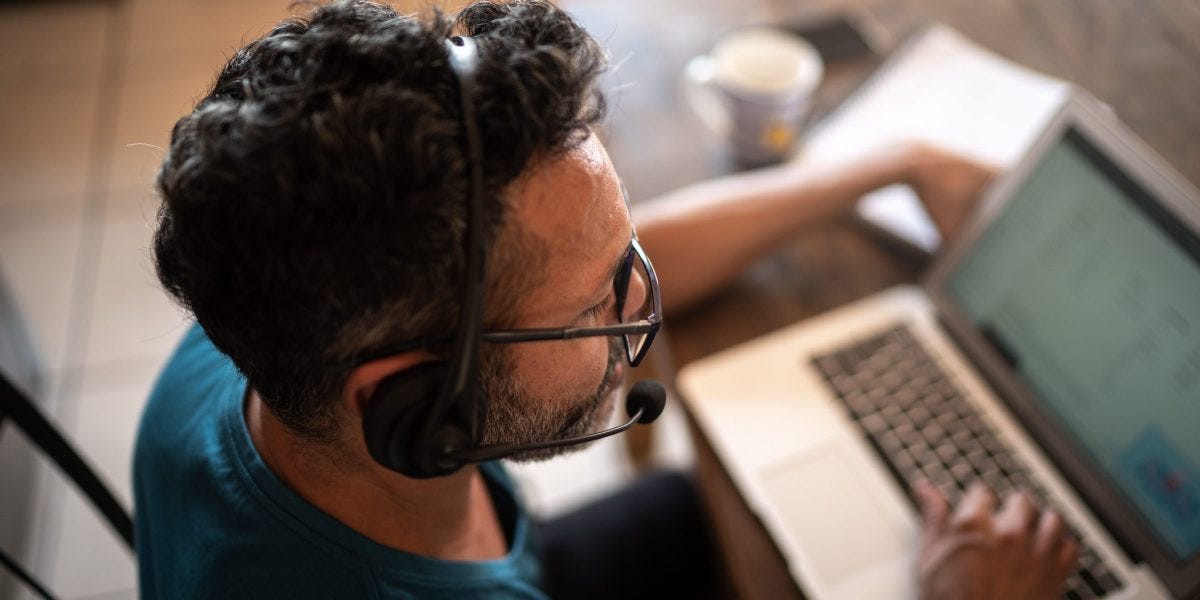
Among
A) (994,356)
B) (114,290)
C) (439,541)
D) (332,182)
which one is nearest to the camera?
(332,182)

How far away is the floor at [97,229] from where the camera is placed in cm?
166

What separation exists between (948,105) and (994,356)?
1.36ft

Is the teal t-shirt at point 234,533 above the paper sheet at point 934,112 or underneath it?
underneath

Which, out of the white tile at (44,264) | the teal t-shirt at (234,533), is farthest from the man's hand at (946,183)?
the white tile at (44,264)

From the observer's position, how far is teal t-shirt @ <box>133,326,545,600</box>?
0.63 meters

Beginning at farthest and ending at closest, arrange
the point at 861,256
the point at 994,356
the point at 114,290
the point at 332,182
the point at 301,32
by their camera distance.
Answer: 1. the point at 114,290
2. the point at 861,256
3. the point at 994,356
4. the point at 301,32
5. the point at 332,182

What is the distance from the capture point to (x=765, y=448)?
0.83 metres

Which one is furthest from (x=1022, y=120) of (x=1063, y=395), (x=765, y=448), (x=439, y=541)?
(x=439, y=541)

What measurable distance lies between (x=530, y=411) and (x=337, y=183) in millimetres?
261

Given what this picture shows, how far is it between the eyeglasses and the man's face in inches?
0.4

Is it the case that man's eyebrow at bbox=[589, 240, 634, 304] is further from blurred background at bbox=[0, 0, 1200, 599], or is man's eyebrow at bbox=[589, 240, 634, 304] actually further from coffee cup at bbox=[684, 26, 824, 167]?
coffee cup at bbox=[684, 26, 824, 167]

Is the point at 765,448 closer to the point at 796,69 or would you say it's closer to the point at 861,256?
the point at 861,256

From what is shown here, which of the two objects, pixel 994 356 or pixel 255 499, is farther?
pixel 994 356

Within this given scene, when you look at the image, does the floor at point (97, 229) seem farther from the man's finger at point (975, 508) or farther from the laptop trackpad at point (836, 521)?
the man's finger at point (975, 508)
